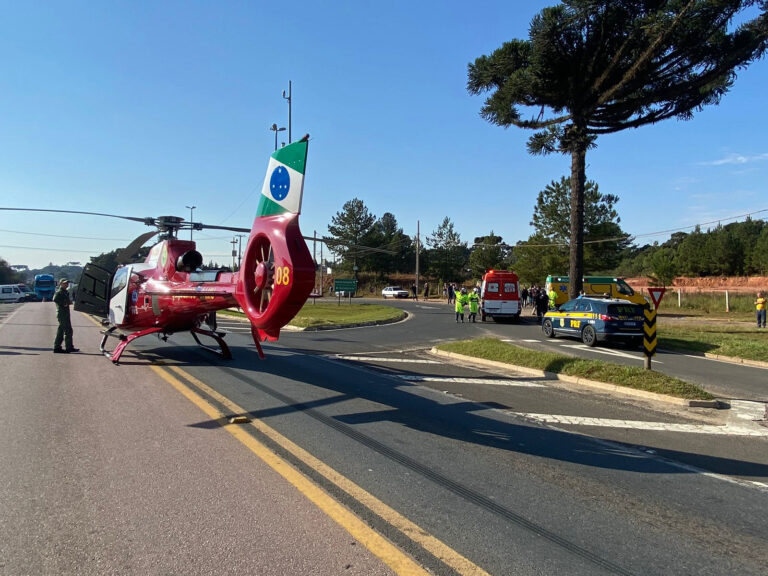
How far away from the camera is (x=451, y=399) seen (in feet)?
28.2

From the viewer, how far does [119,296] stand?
41.8 ft

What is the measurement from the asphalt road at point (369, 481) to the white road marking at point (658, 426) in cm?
5

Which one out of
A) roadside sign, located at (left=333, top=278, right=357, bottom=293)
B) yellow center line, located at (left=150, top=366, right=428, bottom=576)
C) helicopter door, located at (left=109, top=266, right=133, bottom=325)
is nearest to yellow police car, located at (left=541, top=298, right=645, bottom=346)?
yellow center line, located at (left=150, top=366, right=428, bottom=576)

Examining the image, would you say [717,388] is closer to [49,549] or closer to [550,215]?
[49,549]

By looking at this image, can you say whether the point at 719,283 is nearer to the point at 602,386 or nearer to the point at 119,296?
the point at 602,386

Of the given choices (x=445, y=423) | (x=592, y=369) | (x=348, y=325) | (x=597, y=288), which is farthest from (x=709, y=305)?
(x=445, y=423)

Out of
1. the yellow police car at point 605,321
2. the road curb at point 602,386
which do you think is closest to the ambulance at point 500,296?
the yellow police car at point 605,321

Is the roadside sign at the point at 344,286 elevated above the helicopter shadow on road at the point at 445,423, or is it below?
above

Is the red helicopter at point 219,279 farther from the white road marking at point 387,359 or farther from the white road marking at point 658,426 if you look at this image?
the white road marking at point 658,426

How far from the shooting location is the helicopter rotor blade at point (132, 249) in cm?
1289

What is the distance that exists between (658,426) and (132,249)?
486 inches

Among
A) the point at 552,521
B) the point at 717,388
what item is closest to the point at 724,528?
the point at 552,521

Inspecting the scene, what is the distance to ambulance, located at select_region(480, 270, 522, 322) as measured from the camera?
→ 27922mm

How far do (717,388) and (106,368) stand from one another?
40.4 feet
